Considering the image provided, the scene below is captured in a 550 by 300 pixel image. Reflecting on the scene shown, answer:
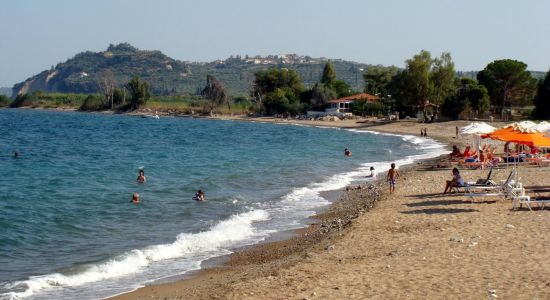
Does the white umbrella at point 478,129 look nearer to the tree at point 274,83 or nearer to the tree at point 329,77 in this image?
the tree at point 274,83

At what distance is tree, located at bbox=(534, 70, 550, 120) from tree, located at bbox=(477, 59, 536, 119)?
10133 millimetres

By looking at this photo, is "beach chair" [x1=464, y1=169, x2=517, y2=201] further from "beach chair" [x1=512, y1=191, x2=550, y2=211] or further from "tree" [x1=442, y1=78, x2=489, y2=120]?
"tree" [x1=442, y1=78, x2=489, y2=120]

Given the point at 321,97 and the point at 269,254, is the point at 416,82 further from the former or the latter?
the point at 269,254

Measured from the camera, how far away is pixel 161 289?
462 inches

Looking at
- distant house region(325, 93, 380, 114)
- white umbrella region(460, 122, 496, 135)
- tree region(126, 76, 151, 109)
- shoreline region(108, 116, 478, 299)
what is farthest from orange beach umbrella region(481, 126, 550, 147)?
tree region(126, 76, 151, 109)

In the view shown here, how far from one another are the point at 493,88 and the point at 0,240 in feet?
233

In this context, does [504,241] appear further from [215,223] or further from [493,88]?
[493,88]

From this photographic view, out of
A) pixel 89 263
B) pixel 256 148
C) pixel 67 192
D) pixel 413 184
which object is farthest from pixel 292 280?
pixel 256 148

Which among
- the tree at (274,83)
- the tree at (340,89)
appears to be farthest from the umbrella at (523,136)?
the tree at (274,83)

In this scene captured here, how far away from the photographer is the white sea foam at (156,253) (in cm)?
1221

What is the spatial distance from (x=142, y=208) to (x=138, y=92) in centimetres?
11787

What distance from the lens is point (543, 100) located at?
64.2 metres

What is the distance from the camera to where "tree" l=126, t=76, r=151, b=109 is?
134 metres

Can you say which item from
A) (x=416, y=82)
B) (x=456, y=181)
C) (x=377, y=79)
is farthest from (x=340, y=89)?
(x=456, y=181)
